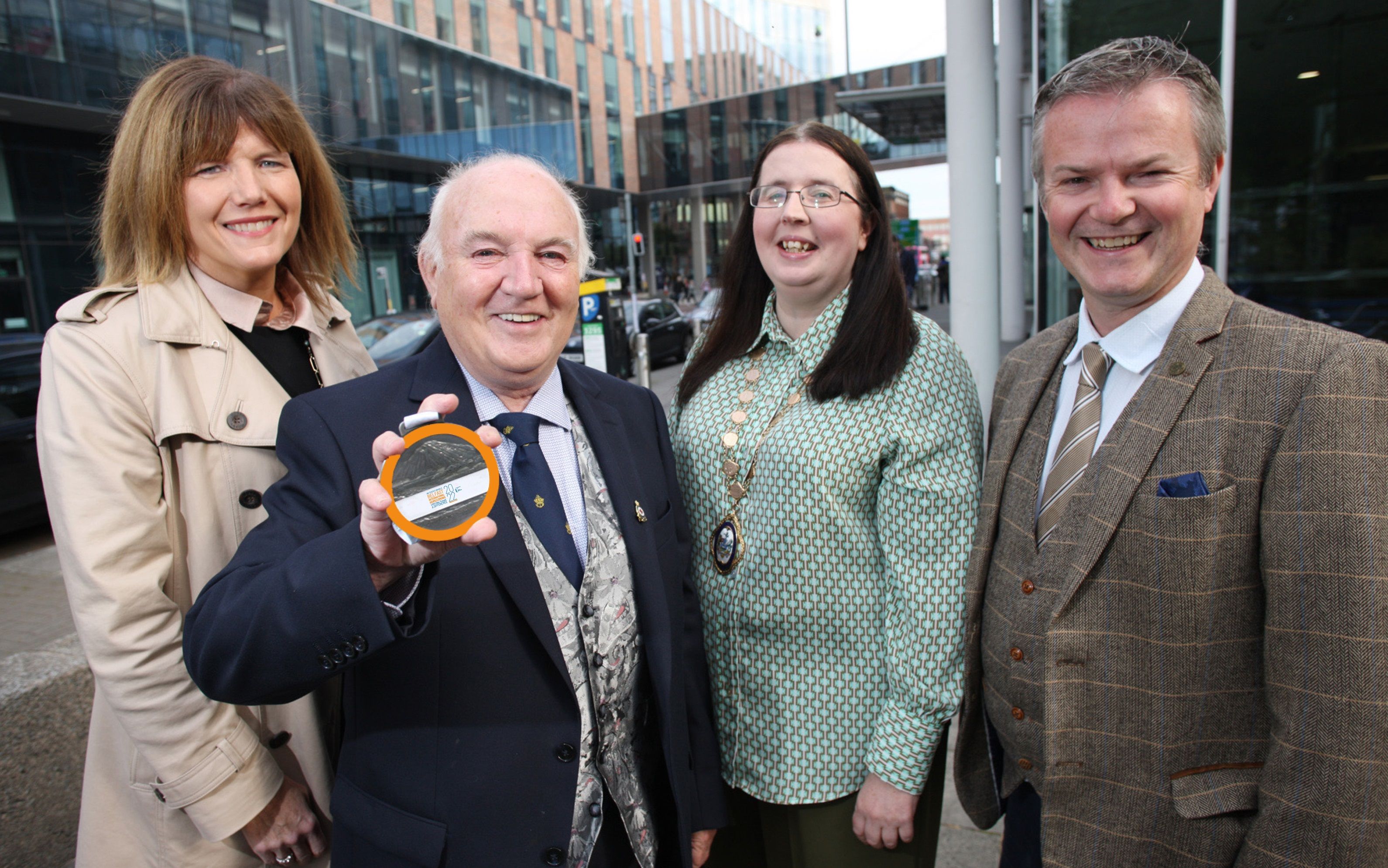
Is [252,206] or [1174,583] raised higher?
[252,206]

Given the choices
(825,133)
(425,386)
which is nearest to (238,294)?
(425,386)

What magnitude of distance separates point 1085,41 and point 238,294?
7470 mm

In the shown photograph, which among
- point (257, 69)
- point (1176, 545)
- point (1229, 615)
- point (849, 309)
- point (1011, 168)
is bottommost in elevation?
point (1229, 615)

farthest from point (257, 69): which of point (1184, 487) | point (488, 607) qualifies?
point (1184, 487)

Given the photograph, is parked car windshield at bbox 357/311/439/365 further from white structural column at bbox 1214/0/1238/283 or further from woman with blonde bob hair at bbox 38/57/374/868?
woman with blonde bob hair at bbox 38/57/374/868

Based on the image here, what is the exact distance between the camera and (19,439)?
7.16 m

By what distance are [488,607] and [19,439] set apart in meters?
7.94

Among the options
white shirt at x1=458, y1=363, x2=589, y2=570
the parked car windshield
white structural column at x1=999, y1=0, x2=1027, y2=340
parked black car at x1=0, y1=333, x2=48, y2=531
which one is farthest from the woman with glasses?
white structural column at x1=999, y1=0, x2=1027, y2=340

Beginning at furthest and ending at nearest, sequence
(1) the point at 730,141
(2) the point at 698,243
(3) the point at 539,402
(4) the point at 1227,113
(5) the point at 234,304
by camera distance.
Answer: (2) the point at 698,243
(1) the point at 730,141
(4) the point at 1227,113
(5) the point at 234,304
(3) the point at 539,402

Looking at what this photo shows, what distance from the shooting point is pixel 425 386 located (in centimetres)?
165

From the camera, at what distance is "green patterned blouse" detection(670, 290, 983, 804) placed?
6.16ft

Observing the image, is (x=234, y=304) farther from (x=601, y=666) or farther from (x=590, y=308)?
(x=590, y=308)

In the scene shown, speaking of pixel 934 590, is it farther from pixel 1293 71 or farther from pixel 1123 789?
pixel 1293 71

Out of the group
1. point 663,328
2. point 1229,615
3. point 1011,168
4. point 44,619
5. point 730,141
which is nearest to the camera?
point 1229,615
